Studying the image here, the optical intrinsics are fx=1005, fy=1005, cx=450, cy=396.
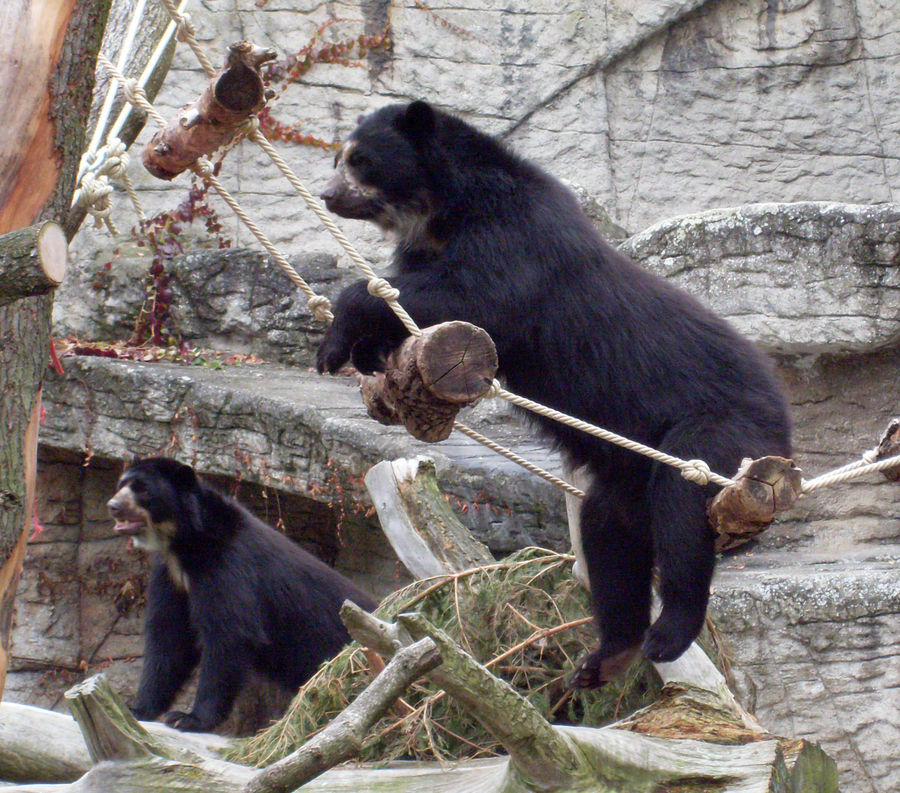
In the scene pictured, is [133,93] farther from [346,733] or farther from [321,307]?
[346,733]

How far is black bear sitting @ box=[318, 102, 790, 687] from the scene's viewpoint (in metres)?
3.25

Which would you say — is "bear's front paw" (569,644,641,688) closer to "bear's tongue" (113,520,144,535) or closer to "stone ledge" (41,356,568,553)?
"stone ledge" (41,356,568,553)

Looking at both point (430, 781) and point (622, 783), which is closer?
point (622, 783)

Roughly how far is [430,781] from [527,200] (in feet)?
6.83

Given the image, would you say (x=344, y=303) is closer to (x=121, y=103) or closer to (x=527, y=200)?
(x=527, y=200)

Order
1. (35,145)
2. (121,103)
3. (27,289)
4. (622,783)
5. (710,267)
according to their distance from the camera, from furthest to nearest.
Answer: (710,267), (121,103), (622,783), (35,145), (27,289)

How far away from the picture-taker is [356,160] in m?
3.80

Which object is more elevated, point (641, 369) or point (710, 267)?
point (710, 267)

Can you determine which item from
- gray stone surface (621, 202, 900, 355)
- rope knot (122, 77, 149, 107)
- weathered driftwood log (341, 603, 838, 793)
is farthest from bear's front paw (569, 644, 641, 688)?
gray stone surface (621, 202, 900, 355)

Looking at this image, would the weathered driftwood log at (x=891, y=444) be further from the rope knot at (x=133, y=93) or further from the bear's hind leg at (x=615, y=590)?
the rope knot at (x=133, y=93)

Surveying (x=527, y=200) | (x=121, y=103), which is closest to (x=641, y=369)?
(x=527, y=200)

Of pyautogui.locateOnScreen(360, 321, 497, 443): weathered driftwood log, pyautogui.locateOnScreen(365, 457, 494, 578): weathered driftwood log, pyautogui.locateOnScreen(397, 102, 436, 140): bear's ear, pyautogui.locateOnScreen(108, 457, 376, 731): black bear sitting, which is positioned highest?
pyautogui.locateOnScreen(397, 102, 436, 140): bear's ear

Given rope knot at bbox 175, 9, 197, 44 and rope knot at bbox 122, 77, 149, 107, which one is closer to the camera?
rope knot at bbox 175, 9, 197, 44

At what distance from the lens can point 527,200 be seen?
3.51 metres
